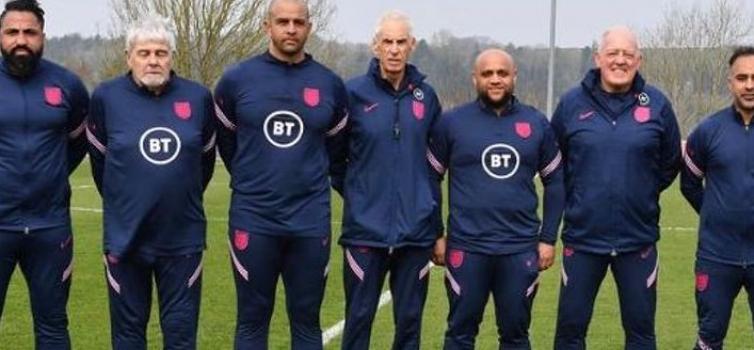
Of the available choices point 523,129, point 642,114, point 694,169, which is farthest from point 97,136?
point 694,169

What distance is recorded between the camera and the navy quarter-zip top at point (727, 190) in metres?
5.35

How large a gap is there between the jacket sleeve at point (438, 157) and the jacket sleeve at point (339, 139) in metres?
0.46

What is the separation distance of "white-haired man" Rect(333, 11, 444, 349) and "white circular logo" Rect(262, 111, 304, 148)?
0.38 meters

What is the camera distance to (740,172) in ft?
17.5

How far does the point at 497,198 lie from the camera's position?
5363 millimetres

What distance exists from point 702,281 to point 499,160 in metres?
1.28

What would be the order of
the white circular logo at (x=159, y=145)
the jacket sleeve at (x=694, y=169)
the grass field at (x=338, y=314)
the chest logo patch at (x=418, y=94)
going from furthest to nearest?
the grass field at (x=338, y=314)
the jacket sleeve at (x=694, y=169)
the chest logo patch at (x=418, y=94)
the white circular logo at (x=159, y=145)

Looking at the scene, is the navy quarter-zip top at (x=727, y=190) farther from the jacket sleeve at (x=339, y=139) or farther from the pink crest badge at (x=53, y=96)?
the pink crest badge at (x=53, y=96)

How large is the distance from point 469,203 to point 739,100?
1.52 m

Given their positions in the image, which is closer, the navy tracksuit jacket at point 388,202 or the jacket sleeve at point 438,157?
the navy tracksuit jacket at point 388,202

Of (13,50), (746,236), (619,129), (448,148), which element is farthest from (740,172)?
(13,50)

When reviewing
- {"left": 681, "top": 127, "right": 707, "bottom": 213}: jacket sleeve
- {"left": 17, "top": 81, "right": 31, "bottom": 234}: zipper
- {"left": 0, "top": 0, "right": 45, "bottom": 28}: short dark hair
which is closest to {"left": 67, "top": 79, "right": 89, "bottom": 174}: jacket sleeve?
{"left": 17, "top": 81, "right": 31, "bottom": 234}: zipper

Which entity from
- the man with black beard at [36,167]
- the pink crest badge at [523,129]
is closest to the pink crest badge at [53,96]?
the man with black beard at [36,167]

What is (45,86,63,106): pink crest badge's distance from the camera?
17.1 feet
